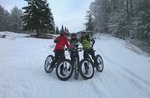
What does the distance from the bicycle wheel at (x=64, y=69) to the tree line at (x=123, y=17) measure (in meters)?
25.1

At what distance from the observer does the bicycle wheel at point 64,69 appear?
9.79m

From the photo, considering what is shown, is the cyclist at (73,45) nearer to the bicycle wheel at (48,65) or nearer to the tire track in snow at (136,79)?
the bicycle wheel at (48,65)

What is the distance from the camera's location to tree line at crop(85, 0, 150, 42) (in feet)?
113

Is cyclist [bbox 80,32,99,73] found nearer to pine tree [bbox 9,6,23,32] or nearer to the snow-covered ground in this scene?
the snow-covered ground

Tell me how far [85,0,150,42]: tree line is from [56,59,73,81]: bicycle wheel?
2507 centimetres

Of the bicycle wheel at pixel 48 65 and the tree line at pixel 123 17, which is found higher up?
the tree line at pixel 123 17

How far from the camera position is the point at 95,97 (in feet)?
24.7

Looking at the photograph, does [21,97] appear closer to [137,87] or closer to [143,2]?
[137,87]

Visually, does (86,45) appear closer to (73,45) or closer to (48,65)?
(73,45)

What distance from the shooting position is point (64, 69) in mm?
9945

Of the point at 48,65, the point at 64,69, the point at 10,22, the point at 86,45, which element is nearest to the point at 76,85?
the point at 64,69

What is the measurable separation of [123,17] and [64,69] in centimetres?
3556

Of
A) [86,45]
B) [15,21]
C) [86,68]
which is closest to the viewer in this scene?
[86,68]

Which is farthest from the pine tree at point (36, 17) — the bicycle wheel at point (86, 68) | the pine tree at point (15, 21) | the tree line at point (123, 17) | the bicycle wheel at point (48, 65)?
the pine tree at point (15, 21)
